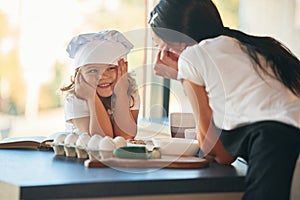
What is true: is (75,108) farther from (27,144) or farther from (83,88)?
(27,144)

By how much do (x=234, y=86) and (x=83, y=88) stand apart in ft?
1.98

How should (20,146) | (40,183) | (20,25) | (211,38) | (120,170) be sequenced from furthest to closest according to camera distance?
1. (20,25)
2. (20,146)
3. (211,38)
4. (120,170)
5. (40,183)

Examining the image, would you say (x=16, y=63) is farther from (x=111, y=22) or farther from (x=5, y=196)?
(x=5, y=196)

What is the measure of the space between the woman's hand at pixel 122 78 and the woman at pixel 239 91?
37 cm

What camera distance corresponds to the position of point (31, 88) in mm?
3832

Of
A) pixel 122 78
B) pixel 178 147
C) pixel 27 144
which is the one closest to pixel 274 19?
pixel 122 78

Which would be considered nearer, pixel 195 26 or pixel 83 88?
pixel 195 26

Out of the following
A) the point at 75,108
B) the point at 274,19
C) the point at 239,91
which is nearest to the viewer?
the point at 239,91

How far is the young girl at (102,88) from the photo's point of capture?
7.06 feet

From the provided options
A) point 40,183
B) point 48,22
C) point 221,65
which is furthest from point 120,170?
point 48,22

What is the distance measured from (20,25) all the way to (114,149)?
213cm

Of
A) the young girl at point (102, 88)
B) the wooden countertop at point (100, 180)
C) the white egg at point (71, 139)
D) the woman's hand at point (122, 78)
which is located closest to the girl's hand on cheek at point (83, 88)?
the young girl at point (102, 88)

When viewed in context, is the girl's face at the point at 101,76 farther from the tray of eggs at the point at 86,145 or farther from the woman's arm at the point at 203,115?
the woman's arm at the point at 203,115

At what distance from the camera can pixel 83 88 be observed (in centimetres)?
215
